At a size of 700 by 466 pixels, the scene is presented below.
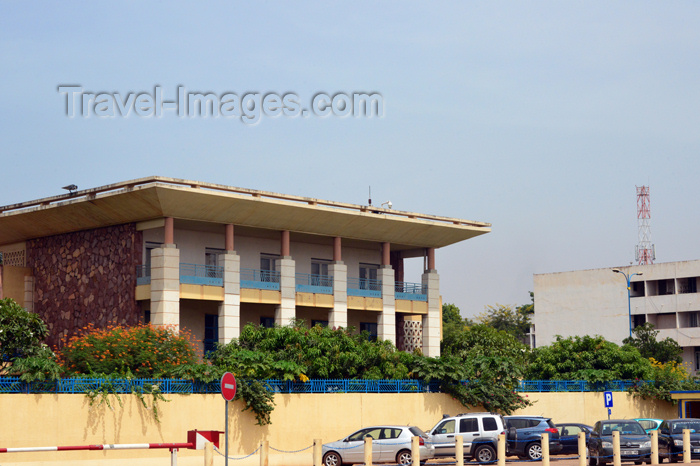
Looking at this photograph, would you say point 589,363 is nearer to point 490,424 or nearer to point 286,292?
point 286,292

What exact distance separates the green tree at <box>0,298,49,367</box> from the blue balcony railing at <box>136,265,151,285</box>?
10248 millimetres

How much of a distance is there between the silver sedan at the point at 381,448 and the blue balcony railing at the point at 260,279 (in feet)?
55.9

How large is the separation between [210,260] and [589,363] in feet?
67.2

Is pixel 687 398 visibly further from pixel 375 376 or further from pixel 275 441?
pixel 275 441

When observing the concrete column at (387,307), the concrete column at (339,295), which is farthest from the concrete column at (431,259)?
the concrete column at (339,295)

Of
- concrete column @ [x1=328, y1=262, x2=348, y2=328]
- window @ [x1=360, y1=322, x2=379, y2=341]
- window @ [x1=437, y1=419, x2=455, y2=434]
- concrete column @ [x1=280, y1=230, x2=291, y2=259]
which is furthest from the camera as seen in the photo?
window @ [x1=360, y1=322, x2=379, y2=341]

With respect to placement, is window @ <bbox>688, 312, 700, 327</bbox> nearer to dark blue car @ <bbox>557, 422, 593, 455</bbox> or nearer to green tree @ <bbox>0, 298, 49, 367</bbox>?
dark blue car @ <bbox>557, 422, 593, 455</bbox>

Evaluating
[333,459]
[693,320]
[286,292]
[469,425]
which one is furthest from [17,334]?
[693,320]

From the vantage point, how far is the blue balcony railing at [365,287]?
168ft

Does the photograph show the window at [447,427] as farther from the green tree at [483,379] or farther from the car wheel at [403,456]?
the green tree at [483,379]

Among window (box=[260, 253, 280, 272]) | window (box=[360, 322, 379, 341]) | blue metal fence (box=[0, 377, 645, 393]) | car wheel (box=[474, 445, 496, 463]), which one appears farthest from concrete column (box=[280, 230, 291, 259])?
car wheel (box=[474, 445, 496, 463])

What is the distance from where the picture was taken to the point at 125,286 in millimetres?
44469

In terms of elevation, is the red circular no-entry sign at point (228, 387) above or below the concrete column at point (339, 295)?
below

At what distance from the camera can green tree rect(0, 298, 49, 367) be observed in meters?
32.3
